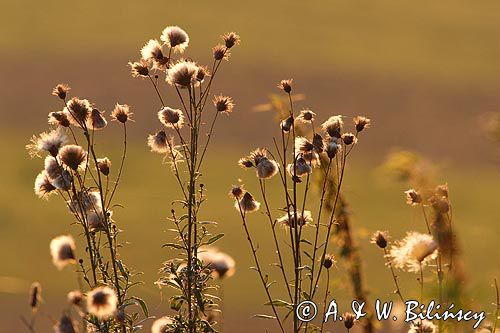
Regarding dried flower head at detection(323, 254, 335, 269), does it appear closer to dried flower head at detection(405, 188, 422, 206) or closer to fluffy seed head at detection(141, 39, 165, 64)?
dried flower head at detection(405, 188, 422, 206)

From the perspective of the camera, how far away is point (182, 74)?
3.59 m

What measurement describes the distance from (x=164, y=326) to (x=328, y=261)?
0.66 m

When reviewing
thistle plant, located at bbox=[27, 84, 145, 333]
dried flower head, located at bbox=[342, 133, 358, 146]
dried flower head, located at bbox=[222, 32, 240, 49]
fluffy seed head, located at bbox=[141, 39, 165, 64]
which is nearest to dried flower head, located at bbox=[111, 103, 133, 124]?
thistle plant, located at bbox=[27, 84, 145, 333]

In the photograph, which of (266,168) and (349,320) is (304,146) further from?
(349,320)

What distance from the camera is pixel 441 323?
118 inches

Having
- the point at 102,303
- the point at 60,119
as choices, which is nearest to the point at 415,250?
the point at 102,303

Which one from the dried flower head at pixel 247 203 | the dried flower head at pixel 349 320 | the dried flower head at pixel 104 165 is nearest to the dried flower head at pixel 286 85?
the dried flower head at pixel 247 203

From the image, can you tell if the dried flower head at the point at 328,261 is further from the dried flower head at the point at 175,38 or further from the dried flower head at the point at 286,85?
the dried flower head at the point at 175,38

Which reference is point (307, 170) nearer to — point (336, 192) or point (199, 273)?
point (336, 192)

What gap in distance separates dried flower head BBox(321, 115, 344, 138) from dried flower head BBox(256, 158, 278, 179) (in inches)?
9.4

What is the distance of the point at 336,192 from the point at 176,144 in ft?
2.51

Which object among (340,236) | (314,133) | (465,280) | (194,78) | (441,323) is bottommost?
(465,280)

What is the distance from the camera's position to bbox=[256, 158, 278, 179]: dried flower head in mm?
3488

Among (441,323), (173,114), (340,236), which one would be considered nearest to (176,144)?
(173,114)
